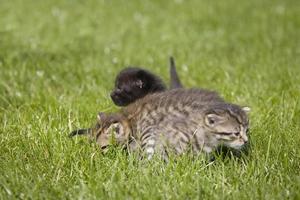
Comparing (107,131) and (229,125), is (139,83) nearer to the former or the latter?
(107,131)

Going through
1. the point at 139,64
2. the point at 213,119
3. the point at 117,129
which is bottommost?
the point at 139,64

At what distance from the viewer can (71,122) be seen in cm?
633

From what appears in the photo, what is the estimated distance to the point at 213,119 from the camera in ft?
18.3

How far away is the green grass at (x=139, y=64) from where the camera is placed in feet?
16.1

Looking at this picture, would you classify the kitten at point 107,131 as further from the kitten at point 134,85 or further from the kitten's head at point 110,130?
the kitten at point 134,85

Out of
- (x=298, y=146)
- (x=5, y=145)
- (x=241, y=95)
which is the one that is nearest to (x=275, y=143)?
(x=298, y=146)

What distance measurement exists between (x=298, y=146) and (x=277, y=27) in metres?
7.15

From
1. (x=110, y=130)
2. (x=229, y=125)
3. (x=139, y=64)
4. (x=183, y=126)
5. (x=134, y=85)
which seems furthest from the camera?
(x=139, y=64)

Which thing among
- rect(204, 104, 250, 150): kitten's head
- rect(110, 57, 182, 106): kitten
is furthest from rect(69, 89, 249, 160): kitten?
rect(110, 57, 182, 106): kitten

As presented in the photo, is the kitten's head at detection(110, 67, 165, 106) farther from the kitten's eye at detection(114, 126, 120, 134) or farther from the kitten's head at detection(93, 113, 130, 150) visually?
the kitten's eye at detection(114, 126, 120, 134)

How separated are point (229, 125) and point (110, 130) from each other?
3.69ft

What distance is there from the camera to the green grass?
16.1ft

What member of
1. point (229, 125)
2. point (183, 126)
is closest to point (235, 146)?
point (229, 125)

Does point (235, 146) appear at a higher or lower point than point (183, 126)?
lower
